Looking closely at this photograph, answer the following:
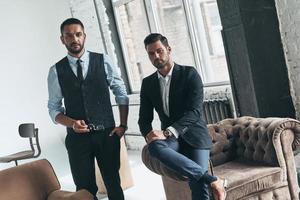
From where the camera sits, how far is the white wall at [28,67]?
5.23 metres

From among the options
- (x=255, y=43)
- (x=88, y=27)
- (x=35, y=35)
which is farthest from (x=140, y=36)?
(x=255, y=43)

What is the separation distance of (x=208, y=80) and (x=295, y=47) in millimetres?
1429

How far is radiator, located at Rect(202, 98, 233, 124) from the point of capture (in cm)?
409

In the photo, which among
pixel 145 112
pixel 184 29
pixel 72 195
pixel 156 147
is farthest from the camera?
pixel 184 29

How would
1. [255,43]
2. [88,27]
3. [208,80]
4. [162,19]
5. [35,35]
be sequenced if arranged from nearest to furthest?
[255,43] < [208,80] < [162,19] < [35,35] < [88,27]

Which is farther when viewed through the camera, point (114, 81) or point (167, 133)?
point (114, 81)

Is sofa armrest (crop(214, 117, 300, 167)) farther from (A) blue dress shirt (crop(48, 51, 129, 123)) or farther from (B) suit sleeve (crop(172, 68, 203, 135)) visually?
(A) blue dress shirt (crop(48, 51, 129, 123))

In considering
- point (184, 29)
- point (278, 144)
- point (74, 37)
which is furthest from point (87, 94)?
point (184, 29)

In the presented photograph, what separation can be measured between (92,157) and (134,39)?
356 cm

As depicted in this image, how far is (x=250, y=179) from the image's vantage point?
249 centimetres

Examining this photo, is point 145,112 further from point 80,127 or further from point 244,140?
point 244,140

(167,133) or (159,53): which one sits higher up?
(159,53)

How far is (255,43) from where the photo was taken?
3.21m

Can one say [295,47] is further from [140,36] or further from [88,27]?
[88,27]
